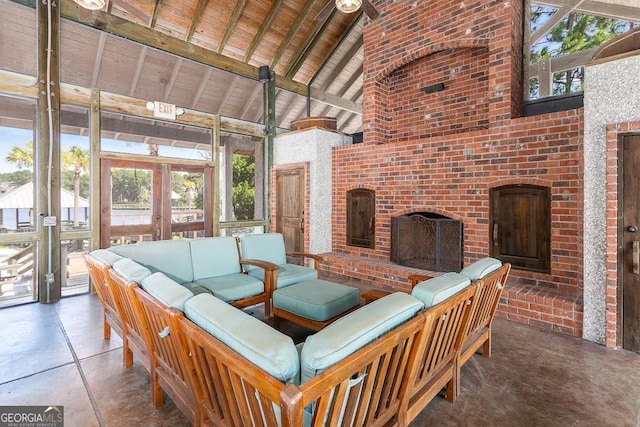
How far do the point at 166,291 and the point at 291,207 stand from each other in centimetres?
460

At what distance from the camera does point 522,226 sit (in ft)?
12.2

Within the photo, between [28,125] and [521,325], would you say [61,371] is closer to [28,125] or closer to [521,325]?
[28,125]

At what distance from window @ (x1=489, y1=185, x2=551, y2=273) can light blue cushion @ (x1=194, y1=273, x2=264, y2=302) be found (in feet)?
9.69

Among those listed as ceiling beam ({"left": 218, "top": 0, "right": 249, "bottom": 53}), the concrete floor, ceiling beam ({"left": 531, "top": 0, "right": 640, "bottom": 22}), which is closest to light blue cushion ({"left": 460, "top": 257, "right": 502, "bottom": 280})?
the concrete floor

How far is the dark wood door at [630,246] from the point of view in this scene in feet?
8.77

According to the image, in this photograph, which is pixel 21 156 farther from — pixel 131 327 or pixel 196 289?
pixel 131 327

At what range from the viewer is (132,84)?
508cm

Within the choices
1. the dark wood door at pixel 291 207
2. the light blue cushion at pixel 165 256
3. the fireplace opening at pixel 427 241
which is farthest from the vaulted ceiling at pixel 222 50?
the fireplace opening at pixel 427 241

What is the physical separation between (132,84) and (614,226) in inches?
256

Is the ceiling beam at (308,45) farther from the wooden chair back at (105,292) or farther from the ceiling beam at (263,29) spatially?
the wooden chair back at (105,292)

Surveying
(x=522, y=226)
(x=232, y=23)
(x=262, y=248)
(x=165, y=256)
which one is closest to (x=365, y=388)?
(x=165, y=256)

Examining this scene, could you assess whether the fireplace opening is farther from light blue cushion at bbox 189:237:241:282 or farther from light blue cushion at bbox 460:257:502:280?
light blue cushion at bbox 189:237:241:282

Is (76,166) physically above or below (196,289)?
above

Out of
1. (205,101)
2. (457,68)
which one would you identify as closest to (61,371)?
(205,101)
